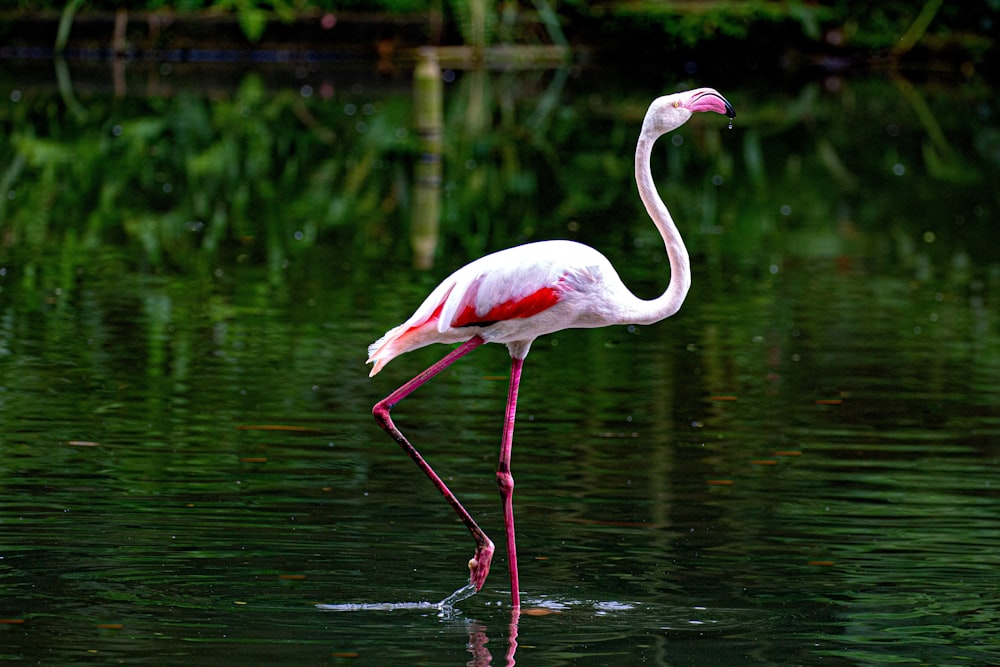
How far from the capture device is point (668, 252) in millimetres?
5430

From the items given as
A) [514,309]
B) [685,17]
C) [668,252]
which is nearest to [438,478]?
[514,309]

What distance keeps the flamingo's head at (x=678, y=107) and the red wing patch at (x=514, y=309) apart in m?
A: 0.59


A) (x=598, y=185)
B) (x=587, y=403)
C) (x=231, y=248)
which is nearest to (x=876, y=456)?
(x=587, y=403)

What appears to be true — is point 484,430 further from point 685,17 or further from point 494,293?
point 685,17

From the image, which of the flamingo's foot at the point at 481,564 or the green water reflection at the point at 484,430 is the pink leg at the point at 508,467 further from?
the green water reflection at the point at 484,430

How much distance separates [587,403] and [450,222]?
581 cm

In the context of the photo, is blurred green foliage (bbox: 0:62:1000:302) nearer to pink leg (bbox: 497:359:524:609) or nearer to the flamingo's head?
pink leg (bbox: 497:359:524:609)

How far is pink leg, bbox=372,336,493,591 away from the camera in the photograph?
17.7ft

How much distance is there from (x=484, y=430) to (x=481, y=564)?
2.23m

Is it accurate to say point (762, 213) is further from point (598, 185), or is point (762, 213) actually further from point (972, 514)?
point (972, 514)

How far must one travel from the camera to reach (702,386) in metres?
8.66

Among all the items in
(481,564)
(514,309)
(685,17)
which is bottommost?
(481,564)

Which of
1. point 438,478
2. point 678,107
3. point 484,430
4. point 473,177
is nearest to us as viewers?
point 678,107

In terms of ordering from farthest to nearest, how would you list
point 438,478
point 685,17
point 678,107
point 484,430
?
point 685,17, point 484,430, point 438,478, point 678,107
